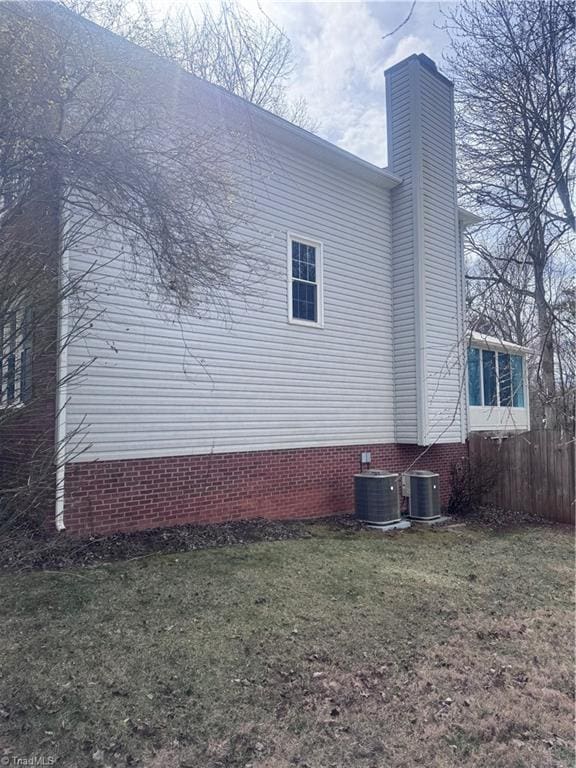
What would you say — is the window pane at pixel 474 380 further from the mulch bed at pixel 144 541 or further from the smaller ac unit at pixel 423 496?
the mulch bed at pixel 144 541

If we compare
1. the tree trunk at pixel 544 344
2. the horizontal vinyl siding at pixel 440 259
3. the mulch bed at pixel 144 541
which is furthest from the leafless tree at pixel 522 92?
the horizontal vinyl siding at pixel 440 259

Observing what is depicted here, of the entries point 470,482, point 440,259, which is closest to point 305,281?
point 440,259

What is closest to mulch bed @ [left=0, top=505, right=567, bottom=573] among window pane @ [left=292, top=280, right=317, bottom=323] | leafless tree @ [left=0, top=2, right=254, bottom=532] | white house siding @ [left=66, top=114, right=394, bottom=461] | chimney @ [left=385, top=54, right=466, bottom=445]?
white house siding @ [left=66, top=114, right=394, bottom=461]

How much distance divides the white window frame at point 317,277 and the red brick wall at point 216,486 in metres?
2.29

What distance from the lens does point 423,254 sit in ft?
34.3

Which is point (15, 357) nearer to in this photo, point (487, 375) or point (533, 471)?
point (533, 471)

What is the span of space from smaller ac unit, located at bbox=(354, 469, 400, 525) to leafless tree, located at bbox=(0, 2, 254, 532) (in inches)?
206

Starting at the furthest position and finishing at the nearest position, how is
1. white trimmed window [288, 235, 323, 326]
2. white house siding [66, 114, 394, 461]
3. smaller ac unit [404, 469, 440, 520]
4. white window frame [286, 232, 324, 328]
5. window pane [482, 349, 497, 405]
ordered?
1. window pane [482, 349, 497, 405]
2. smaller ac unit [404, 469, 440, 520]
3. white trimmed window [288, 235, 323, 326]
4. white window frame [286, 232, 324, 328]
5. white house siding [66, 114, 394, 461]

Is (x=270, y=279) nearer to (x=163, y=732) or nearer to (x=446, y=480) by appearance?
(x=446, y=480)

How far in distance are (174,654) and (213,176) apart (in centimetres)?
414

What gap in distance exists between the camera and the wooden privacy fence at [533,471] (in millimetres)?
10203

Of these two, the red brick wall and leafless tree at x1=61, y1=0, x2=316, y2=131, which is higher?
leafless tree at x1=61, y1=0, x2=316, y2=131

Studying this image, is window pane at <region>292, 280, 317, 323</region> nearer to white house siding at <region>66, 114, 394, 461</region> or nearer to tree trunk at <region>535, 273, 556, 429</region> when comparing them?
white house siding at <region>66, 114, 394, 461</region>

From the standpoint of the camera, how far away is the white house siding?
667 cm
